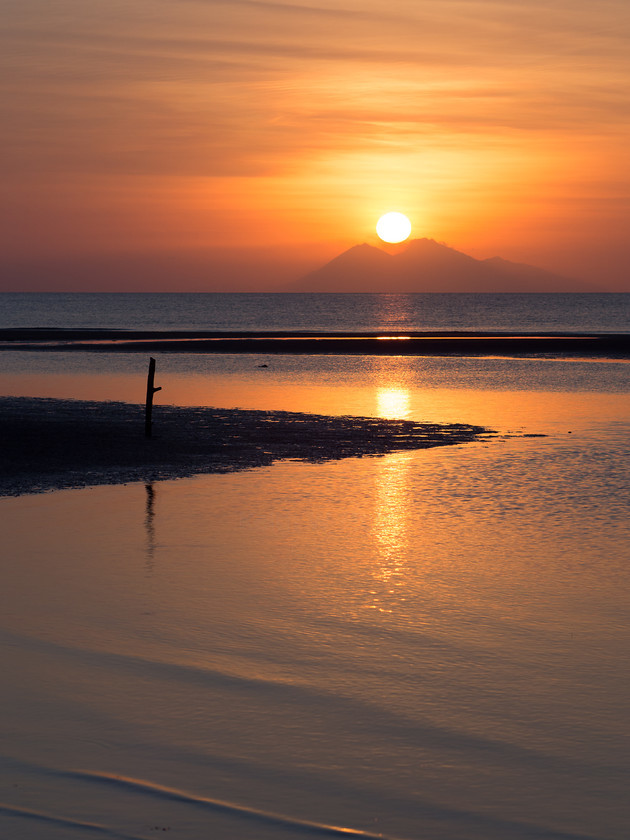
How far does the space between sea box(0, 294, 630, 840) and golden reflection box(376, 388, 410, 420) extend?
12.6 m

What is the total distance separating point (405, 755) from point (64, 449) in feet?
62.1

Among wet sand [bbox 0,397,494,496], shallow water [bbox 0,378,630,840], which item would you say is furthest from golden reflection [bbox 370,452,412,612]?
wet sand [bbox 0,397,494,496]

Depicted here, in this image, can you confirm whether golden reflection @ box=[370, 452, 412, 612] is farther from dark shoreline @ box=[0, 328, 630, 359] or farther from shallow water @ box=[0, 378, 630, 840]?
dark shoreline @ box=[0, 328, 630, 359]

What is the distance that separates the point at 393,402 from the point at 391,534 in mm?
23939

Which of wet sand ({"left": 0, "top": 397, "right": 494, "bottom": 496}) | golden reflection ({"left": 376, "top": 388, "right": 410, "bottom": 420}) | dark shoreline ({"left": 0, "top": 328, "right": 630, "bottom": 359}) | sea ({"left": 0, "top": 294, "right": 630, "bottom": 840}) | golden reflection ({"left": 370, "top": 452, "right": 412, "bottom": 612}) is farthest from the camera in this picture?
dark shoreline ({"left": 0, "top": 328, "right": 630, "bottom": 359})

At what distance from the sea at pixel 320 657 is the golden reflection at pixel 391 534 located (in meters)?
0.07

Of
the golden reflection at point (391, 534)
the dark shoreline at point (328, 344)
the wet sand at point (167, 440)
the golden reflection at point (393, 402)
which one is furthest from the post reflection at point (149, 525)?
the dark shoreline at point (328, 344)

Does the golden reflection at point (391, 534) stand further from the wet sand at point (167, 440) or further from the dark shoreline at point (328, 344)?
the dark shoreline at point (328, 344)

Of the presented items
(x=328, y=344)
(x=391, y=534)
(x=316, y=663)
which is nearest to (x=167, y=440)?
(x=391, y=534)

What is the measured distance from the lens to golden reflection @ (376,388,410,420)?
35844 mm

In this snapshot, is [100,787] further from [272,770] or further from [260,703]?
[260,703]

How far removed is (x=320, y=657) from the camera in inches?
425

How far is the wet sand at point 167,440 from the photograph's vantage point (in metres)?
23.1

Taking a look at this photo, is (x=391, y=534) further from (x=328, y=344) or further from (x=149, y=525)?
(x=328, y=344)
